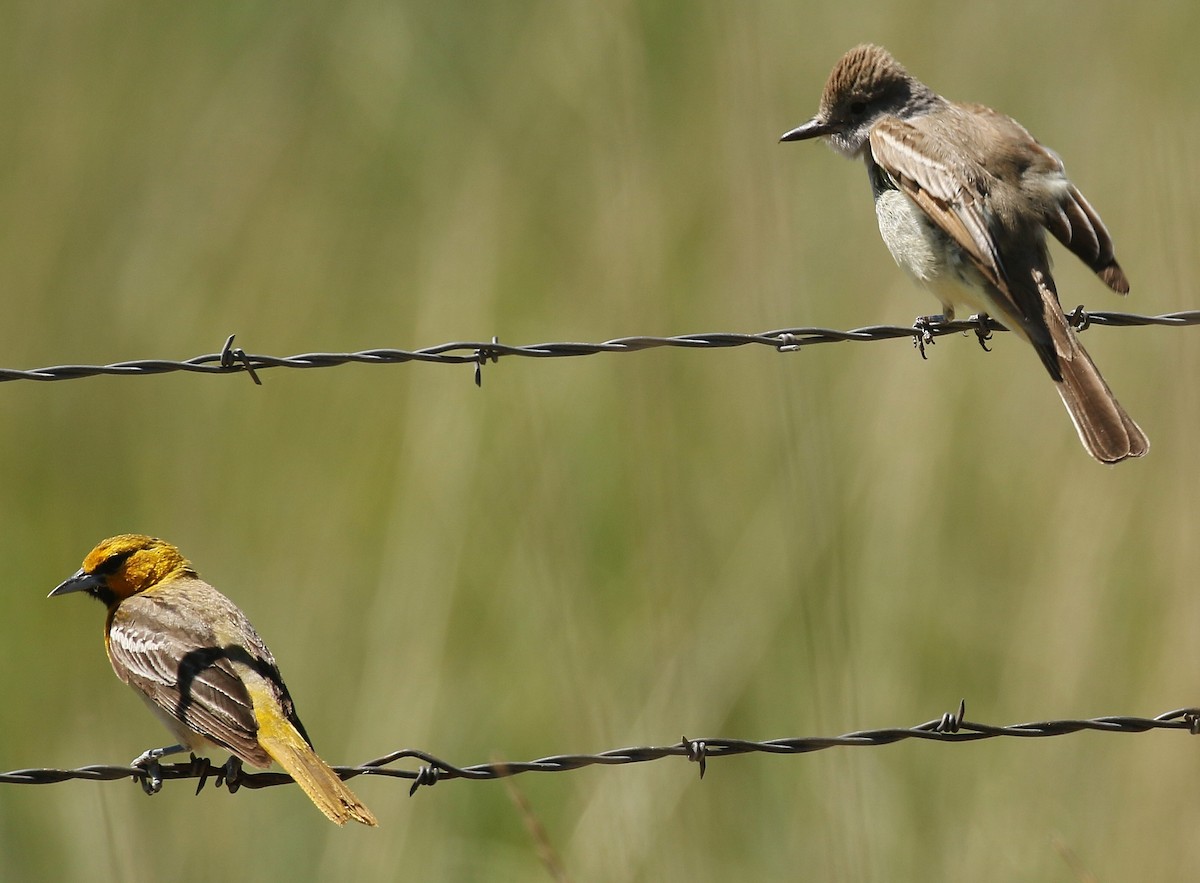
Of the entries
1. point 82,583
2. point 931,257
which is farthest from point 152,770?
point 931,257

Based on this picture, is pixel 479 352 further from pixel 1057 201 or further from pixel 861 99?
pixel 861 99

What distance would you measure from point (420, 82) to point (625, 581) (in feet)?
10.9

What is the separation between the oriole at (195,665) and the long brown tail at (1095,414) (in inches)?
116

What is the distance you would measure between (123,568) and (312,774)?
172 cm

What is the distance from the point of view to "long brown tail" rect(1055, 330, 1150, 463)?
577 cm

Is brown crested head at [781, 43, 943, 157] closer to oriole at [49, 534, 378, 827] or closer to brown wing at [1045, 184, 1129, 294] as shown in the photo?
brown wing at [1045, 184, 1129, 294]

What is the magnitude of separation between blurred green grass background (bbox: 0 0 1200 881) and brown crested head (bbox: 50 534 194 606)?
829mm

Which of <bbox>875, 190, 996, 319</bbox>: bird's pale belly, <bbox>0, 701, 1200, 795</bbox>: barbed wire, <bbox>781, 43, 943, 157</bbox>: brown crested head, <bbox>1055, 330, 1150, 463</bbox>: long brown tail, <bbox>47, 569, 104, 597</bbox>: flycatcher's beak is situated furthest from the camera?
<bbox>781, 43, 943, 157</bbox>: brown crested head

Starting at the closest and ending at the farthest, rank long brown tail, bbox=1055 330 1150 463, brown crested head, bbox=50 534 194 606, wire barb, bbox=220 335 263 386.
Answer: wire barb, bbox=220 335 263 386
long brown tail, bbox=1055 330 1150 463
brown crested head, bbox=50 534 194 606

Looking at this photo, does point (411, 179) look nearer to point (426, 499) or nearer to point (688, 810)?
point (426, 499)

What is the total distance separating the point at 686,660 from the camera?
7223 mm

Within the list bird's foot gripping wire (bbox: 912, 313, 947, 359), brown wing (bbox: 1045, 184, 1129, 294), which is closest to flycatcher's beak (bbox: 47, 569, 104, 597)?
bird's foot gripping wire (bbox: 912, 313, 947, 359)

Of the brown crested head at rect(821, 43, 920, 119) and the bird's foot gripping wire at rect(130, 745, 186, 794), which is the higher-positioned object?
the brown crested head at rect(821, 43, 920, 119)

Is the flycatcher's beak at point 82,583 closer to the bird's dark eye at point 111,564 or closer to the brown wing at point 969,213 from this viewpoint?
the bird's dark eye at point 111,564
